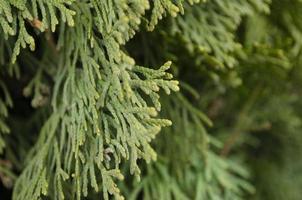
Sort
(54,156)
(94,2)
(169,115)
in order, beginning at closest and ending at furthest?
(94,2)
(54,156)
(169,115)

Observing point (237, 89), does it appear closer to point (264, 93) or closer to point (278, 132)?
point (264, 93)

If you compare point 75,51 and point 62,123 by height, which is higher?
point 75,51

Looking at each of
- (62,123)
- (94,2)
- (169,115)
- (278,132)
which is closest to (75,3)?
(94,2)

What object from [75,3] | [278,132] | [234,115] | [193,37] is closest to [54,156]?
[75,3]

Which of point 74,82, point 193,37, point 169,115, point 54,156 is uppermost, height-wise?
point 193,37

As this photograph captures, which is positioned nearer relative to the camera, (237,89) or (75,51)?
(75,51)

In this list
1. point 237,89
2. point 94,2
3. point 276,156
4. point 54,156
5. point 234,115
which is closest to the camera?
point 94,2

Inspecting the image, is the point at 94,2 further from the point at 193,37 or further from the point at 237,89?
the point at 237,89
